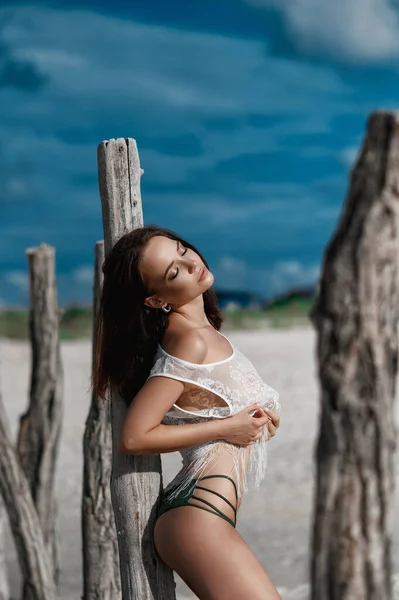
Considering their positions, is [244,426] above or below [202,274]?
below

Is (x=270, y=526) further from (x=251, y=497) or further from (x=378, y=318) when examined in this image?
(x=378, y=318)

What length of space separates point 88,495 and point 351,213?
2467 mm

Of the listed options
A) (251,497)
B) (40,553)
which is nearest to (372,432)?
(40,553)

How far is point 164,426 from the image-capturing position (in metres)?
2.48

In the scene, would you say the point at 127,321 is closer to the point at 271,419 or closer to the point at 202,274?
the point at 202,274

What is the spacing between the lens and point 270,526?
6910 mm

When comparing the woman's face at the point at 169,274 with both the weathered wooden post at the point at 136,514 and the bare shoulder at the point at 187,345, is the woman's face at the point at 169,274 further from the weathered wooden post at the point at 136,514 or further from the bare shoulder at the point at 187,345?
the weathered wooden post at the point at 136,514

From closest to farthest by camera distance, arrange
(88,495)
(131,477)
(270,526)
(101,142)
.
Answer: (131,477) < (101,142) < (88,495) < (270,526)

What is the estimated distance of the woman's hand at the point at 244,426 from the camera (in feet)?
8.26

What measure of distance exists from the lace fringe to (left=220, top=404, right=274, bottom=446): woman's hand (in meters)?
0.04

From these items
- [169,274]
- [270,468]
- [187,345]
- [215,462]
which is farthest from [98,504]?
[270,468]

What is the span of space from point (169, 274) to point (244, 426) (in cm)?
51

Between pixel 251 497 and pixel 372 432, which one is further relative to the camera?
pixel 251 497

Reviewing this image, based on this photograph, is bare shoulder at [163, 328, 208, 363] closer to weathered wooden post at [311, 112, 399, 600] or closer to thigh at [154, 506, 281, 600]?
thigh at [154, 506, 281, 600]
